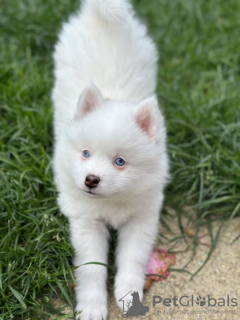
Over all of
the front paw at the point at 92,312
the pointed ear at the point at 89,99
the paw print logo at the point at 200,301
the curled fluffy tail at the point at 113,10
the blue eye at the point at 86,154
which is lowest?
the paw print logo at the point at 200,301

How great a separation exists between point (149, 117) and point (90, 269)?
4.04 feet

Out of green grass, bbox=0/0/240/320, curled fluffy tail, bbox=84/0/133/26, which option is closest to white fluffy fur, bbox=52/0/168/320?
curled fluffy tail, bbox=84/0/133/26

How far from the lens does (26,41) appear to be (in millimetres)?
5672

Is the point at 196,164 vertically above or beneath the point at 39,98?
beneath

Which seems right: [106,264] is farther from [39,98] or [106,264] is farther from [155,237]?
[39,98]

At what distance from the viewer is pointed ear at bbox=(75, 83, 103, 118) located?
3.17 metres

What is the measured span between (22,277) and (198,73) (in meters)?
3.59

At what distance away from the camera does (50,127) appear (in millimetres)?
4492

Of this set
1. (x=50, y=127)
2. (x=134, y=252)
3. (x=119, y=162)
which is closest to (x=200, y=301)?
(x=134, y=252)

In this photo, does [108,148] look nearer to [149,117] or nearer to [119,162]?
[119,162]

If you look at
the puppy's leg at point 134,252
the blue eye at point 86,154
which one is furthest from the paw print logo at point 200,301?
the blue eye at point 86,154

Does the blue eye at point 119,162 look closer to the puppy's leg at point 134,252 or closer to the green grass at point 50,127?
the puppy's leg at point 134,252

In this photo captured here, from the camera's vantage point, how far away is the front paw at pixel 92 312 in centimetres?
311

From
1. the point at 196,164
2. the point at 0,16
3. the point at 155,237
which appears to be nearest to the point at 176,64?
the point at 196,164
